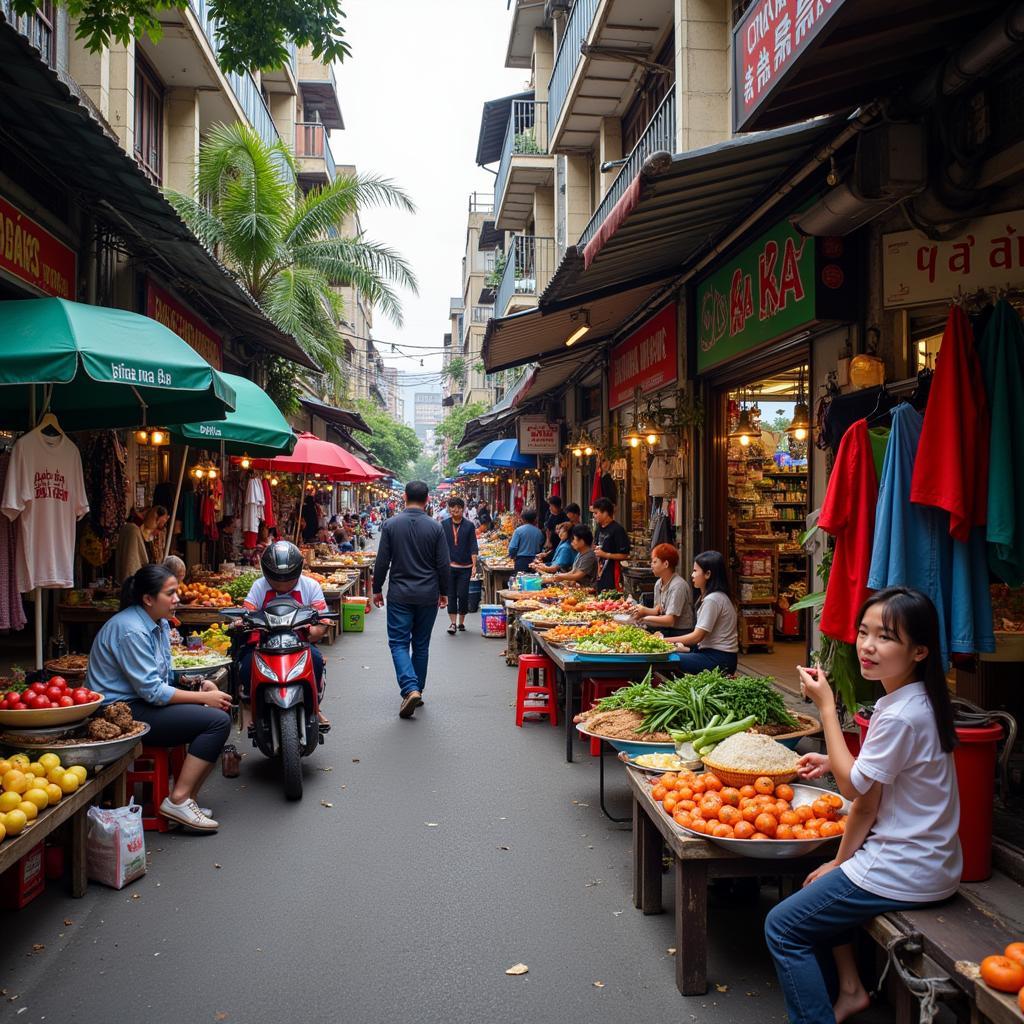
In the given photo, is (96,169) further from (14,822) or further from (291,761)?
(14,822)

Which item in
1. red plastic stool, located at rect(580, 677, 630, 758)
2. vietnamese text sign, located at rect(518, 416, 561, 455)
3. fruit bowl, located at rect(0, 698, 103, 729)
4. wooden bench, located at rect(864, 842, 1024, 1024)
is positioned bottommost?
red plastic stool, located at rect(580, 677, 630, 758)

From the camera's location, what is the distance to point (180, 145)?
16.2 metres

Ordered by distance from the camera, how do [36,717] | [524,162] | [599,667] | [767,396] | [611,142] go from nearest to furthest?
[36,717] → [599,667] → [767,396] → [611,142] → [524,162]

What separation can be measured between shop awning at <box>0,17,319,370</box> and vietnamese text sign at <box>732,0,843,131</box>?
4183mm

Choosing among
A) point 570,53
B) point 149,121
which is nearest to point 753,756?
point 570,53

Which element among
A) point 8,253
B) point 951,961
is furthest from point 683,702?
point 8,253

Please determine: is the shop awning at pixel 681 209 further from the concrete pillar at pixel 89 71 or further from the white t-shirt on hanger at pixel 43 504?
the concrete pillar at pixel 89 71

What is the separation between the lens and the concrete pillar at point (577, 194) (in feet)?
62.7

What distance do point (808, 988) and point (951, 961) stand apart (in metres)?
0.55

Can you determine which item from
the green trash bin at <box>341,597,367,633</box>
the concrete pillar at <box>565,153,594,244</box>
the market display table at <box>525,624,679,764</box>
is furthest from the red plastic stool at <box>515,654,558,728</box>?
the concrete pillar at <box>565,153,594,244</box>

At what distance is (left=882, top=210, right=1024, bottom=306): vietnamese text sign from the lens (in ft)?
17.3

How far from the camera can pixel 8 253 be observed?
7480mm

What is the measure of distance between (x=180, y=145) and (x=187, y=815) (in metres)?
14.3

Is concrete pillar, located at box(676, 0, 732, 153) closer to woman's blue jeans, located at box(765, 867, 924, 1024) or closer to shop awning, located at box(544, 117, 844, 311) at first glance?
shop awning, located at box(544, 117, 844, 311)
